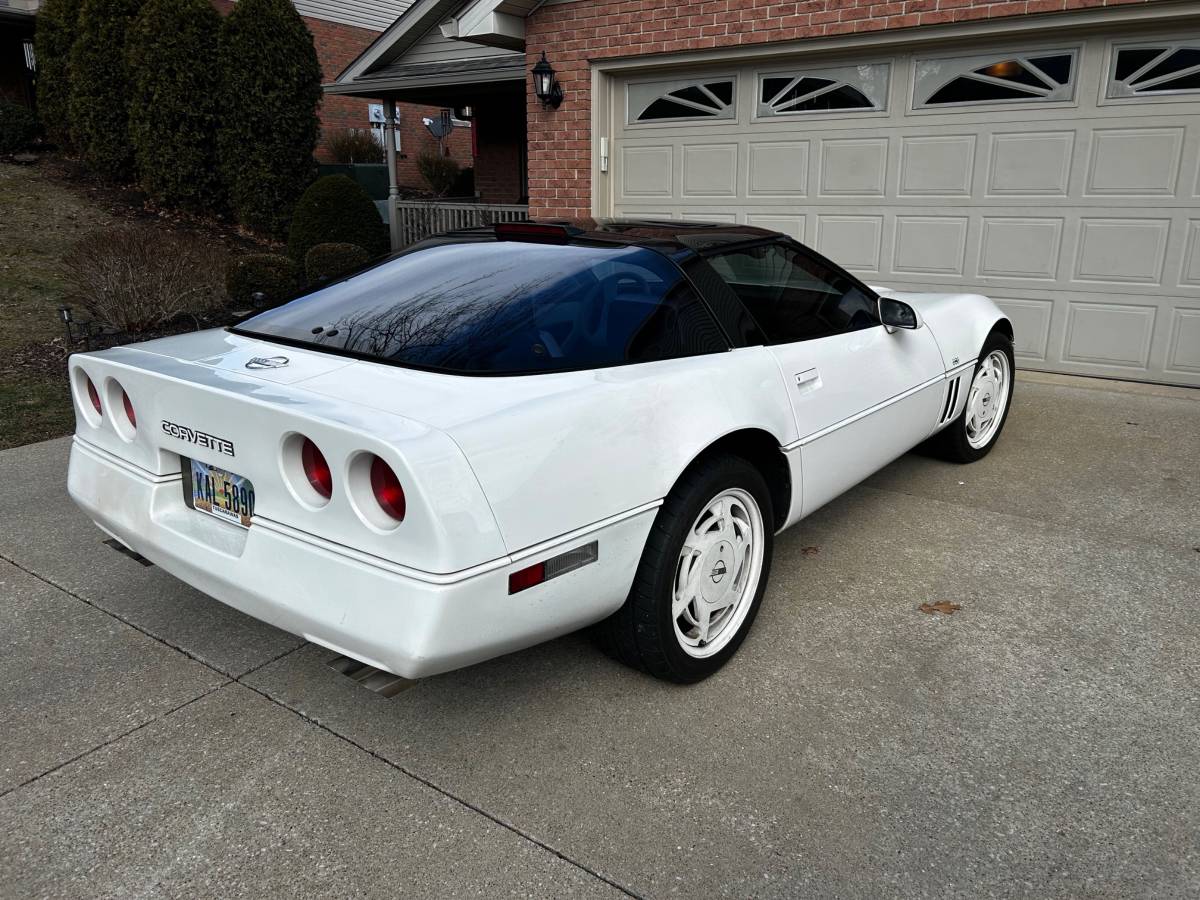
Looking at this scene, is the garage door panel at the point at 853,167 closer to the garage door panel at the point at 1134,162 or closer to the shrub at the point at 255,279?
the garage door panel at the point at 1134,162

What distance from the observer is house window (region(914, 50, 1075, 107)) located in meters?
6.99

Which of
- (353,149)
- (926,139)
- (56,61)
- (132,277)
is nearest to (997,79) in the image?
(926,139)

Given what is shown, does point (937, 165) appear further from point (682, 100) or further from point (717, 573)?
point (717, 573)

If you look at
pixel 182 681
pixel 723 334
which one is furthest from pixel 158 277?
pixel 723 334

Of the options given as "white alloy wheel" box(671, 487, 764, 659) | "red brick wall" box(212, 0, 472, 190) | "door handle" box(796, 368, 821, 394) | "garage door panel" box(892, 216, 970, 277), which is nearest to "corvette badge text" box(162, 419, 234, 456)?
"white alloy wheel" box(671, 487, 764, 659)

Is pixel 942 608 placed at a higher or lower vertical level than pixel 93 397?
lower

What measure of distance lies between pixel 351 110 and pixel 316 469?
Answer: 2184cm

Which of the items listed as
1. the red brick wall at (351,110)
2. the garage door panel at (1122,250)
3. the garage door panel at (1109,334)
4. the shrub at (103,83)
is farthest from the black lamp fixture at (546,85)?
the red brick wall at (351,110)

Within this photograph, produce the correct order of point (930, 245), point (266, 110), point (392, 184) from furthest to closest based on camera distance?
point (266, 110) → point (392, 184) → point (930, 245)

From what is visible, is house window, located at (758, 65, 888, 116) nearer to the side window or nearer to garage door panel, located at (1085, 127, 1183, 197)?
garage door panel, located at (1085, 127, 1183, 197)

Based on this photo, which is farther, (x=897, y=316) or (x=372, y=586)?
(x=897, y=316)

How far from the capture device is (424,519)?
2133mm

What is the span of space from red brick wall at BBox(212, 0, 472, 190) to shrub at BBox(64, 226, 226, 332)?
1273 cm

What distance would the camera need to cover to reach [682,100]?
875 centimetres
